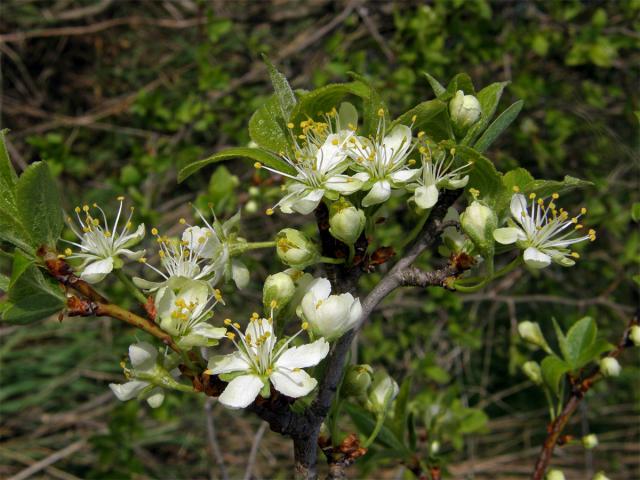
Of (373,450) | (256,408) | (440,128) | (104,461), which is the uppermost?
(440,128)

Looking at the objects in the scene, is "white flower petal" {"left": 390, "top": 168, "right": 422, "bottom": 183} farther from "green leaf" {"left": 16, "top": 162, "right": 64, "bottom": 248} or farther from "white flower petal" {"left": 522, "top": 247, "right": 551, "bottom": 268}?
"green leaf" {"left": 16, "top": 162, "right": 64, "bottom": 248}

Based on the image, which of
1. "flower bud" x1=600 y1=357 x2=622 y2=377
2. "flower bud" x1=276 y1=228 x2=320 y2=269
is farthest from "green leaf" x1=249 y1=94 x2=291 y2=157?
"flower bud" x1=600 y1=357 x2=622 y2=377

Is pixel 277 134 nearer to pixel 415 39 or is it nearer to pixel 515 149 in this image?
pixel 415 39

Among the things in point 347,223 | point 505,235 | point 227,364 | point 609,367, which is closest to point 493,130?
point 505,235

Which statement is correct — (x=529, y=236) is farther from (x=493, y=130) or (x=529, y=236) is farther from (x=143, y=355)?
(x=143, y=355)

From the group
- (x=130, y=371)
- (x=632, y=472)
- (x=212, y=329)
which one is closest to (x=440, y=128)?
(x=212, y=329)

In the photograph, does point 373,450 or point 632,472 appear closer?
point 373,450
